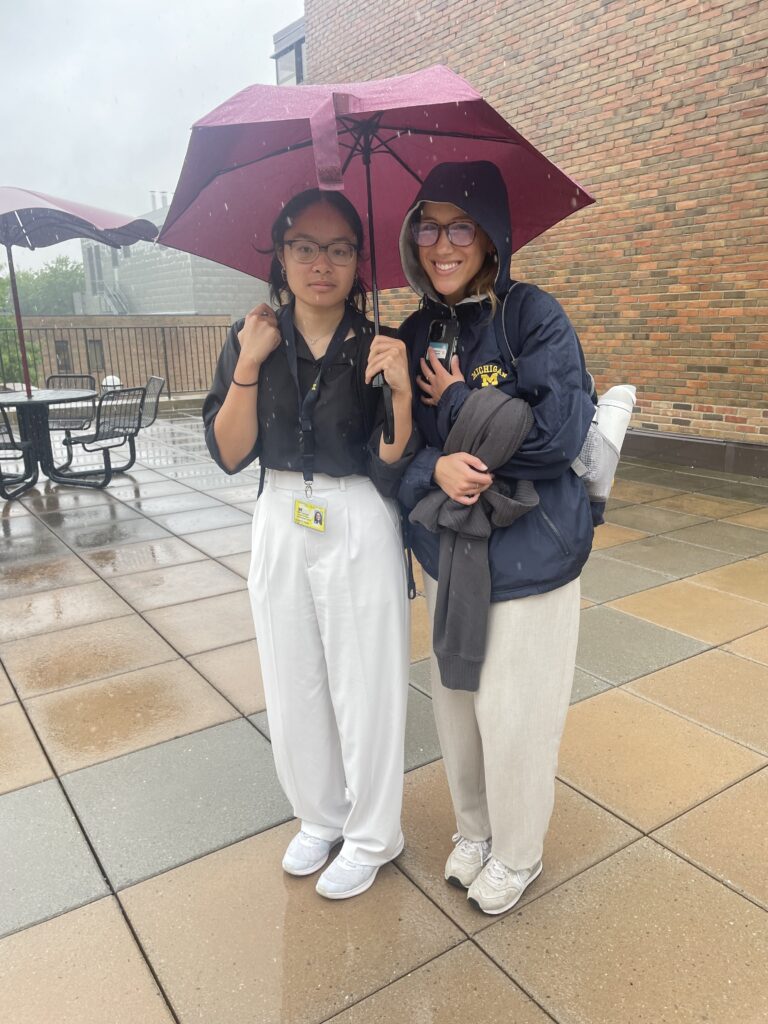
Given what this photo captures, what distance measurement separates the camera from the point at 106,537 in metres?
5.67

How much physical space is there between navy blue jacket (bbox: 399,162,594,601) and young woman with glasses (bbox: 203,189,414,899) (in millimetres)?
148

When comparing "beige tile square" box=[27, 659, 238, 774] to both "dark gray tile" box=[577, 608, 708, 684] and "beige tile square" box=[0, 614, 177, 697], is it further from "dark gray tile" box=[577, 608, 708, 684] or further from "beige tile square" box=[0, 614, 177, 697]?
"dark gray tile" box=[577, 608, 708, 684]

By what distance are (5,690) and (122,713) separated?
624 millimetres

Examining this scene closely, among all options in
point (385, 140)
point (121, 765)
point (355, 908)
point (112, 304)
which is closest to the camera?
point (385, 140)

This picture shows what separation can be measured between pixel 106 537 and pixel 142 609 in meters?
1.67

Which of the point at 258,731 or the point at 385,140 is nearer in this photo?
the point at 385,140

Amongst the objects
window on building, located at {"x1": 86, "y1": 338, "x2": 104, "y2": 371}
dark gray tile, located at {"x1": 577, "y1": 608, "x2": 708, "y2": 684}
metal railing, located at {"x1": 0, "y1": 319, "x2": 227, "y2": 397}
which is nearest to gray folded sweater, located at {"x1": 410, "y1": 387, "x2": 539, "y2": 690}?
dark gray tile, located at {"x1": 577, "y1": 608, "x2": 708, "y2": 684}

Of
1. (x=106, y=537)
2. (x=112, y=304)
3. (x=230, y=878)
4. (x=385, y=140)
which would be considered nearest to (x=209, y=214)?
(x=385, y=140)

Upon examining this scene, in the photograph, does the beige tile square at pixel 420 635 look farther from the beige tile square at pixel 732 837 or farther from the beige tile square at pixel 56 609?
the beige tile square at pixel 56 609

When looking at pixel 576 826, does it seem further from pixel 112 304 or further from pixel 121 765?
pixel 112 304

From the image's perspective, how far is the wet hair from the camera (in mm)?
1784

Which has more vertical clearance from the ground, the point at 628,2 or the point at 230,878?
the point at 628,2

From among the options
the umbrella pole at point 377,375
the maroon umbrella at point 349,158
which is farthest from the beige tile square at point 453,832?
the maroon umbrella at point 349,158

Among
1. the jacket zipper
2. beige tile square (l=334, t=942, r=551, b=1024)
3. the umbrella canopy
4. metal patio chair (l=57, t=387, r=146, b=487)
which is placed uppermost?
the umbrella canopy
